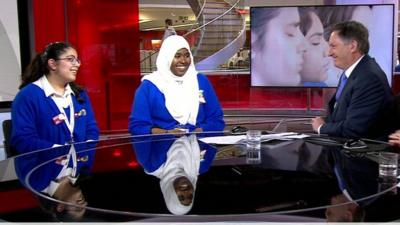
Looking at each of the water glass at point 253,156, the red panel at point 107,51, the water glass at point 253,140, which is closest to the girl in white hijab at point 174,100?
the water glass at point 253,140

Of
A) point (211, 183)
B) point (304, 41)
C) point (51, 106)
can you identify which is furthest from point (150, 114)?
point (304, 41)

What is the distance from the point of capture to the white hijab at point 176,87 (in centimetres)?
279

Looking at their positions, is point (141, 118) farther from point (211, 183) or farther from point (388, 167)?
point (388, 167)

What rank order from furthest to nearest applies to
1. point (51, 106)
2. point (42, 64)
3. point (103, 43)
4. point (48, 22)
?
1. point (103, 43)
2. point (48, 22)
3. point (42, 64)
4. point (51, 106)

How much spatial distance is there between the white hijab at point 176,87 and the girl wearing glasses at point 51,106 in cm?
47

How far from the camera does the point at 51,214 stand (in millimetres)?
1114

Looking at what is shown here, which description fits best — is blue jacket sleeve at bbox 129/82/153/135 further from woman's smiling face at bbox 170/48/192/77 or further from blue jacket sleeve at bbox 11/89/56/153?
blue jacket sleeve at bbox 11/89/56/153

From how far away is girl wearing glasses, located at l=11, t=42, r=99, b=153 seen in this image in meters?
2.43

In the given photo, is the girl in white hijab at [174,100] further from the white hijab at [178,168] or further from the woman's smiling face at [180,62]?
the white hijab at [178,168]

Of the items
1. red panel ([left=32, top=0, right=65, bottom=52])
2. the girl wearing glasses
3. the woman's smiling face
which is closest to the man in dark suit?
the woman's smiling face

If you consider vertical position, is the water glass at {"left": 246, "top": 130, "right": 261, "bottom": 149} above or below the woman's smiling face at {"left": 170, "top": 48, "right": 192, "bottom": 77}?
below

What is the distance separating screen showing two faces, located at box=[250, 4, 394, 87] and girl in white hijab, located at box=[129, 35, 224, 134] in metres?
3.43

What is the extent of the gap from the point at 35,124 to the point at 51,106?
0.13 meters

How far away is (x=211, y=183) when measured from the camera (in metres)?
1.43
